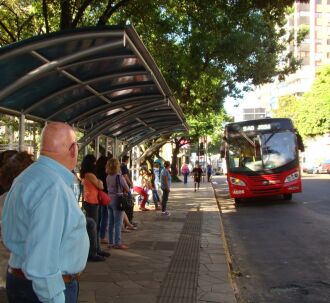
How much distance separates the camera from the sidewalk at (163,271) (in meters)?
5.89

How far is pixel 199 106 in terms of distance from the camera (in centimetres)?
2194

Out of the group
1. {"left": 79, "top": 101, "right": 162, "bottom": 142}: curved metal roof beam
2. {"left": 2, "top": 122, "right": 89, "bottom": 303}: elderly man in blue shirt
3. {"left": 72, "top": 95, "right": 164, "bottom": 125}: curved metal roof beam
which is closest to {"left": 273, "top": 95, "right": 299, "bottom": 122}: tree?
{"left": 79, "top": 101, "right": 162, "bottom": 142}: curved metal roof beam

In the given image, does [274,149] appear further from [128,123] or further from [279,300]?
[279,300]

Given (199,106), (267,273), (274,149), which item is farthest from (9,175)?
(199,106)

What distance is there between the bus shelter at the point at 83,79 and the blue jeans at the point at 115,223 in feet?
6.41

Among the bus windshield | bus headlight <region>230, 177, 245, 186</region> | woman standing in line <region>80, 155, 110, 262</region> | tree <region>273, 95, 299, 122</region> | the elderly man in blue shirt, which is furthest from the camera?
tree <region>273, 95, 299, 122</region>

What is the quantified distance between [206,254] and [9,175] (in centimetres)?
527

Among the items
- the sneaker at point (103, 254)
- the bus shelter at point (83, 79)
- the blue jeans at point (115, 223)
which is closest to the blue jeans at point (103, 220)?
the blue jeans at point (115, 223)

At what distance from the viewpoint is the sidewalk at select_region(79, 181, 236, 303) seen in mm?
5891

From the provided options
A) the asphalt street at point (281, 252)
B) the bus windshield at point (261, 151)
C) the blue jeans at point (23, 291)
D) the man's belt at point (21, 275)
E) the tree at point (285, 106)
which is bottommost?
the asphalt street at point (281, 252)

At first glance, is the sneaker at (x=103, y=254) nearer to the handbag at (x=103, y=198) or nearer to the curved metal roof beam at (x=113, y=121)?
the handbag at (x=103, y=198)

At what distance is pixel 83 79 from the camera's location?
8.12 m

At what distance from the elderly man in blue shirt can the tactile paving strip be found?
3.25 meters

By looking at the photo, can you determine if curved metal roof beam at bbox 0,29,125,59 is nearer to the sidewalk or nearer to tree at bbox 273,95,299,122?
the sidewalk
